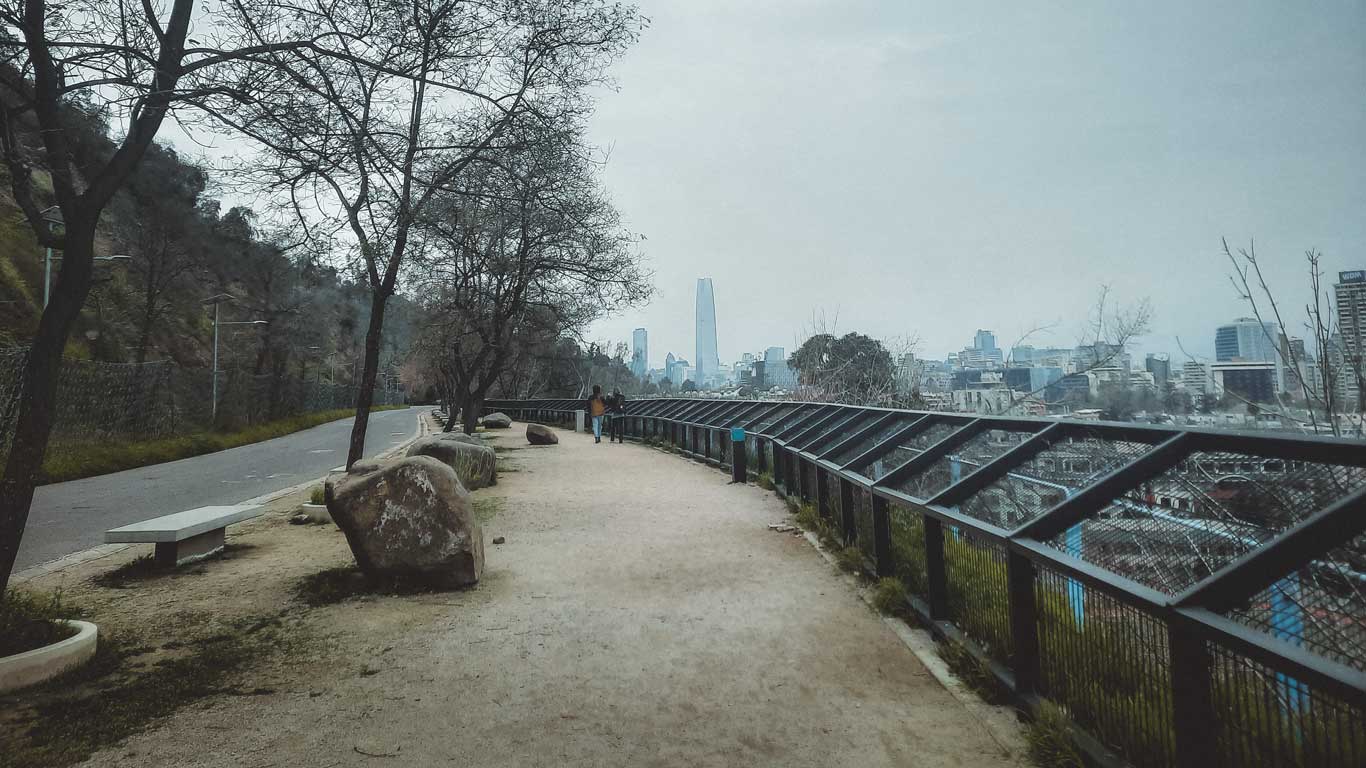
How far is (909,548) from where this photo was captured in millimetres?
4473

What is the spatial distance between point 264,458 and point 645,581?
49.7 ft

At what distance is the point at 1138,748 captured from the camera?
2.24 m

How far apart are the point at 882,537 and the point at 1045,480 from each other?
155 centimetres

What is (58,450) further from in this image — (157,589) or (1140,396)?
(1140,396)

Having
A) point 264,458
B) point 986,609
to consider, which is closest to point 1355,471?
point 986,609

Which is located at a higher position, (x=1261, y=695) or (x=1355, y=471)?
(x=1355, y=471)

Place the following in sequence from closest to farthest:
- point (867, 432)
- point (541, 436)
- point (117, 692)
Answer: point (117, 692) < point (867, 432) < point (541, 436)

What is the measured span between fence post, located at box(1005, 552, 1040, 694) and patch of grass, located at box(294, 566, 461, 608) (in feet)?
13.2

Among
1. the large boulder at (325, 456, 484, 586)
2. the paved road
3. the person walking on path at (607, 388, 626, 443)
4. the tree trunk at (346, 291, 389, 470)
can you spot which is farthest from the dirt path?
the person walking on path at (607, 388, 626, 443)

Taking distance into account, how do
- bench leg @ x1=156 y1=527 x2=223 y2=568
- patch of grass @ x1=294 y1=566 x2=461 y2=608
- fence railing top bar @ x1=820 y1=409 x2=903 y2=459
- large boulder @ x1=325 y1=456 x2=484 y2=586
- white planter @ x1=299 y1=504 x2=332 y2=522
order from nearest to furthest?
patch of grass @ x1=294 y1=566 x2=461 y2=608 < large boulder @ x1=325 y1=456 x2=484 y2=586 < bench leg @ x1=156 y1=527 x2=223 y2=568 < fence railing top bar @ x1=820 y1=409 x2=903 y2=459 < white planter @ x1=299 y1=504 x2=332 y2=522

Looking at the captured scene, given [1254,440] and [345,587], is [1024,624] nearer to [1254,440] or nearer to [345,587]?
[1254,440]

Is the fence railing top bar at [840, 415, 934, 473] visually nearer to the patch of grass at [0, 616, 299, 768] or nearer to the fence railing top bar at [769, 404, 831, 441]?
the fence railing top bar at [769, 404, 831, 441]

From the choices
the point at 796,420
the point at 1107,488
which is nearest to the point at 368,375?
the point at 796,420

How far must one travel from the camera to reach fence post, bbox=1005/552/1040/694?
9.32 feet
